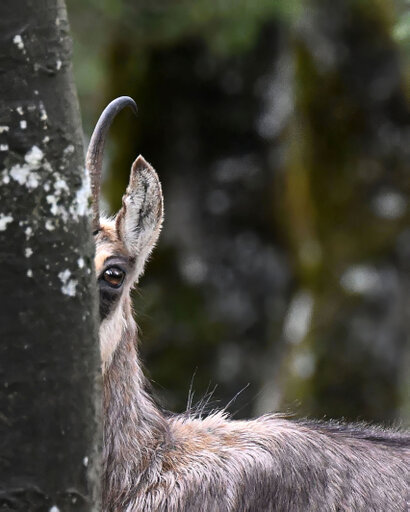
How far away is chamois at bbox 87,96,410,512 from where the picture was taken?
4.84m

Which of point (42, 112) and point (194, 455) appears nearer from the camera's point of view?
point (42, 112)

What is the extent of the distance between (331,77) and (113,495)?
7.77 meters

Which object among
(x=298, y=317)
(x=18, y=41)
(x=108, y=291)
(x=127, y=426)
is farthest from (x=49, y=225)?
(x=298, y=317)

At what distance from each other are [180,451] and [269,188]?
7334 millimetres

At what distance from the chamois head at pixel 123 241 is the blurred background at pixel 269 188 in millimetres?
5588

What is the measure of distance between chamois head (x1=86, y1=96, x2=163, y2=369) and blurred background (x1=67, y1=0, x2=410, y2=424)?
5588 mm

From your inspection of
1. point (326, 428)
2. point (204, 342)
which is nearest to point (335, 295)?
point (204, 342)

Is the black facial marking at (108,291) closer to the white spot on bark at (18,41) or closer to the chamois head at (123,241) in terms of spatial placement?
the chamois head at (123,241)

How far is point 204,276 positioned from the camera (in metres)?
12.1

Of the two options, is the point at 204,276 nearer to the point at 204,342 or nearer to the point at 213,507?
A: the point at 204,342

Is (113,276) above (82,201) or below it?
below

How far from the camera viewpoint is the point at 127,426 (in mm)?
5047

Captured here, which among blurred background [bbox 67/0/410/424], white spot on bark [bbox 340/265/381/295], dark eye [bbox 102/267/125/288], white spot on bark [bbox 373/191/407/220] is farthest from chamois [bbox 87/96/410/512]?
white spot on bark [bbox 373/191/407/220]

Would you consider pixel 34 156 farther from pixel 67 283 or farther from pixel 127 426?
pixel 127 426
